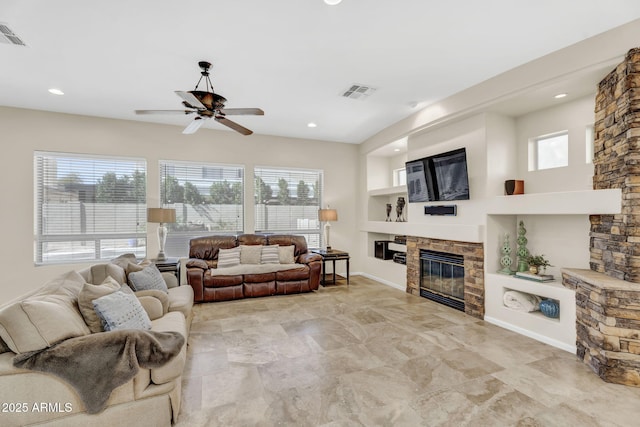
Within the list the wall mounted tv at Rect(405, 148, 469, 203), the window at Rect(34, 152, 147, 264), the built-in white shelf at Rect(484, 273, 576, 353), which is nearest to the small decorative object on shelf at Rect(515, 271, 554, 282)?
the built-in white shelf at Rect(484, 273, 576, 353)

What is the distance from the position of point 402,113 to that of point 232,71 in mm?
2786

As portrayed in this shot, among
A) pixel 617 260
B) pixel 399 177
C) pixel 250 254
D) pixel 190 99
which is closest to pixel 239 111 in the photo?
pixel 190 99

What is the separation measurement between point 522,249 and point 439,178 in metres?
1.45

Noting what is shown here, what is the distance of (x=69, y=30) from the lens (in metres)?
2.63

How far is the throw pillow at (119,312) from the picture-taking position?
2.02 meters

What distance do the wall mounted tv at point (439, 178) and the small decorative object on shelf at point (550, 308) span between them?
1.51 metres

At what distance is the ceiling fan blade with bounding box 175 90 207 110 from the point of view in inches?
107

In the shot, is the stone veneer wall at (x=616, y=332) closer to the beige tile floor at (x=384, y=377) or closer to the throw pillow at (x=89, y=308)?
the beige tile floor at (x=384, y=377)

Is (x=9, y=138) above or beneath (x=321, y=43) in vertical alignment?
beneath

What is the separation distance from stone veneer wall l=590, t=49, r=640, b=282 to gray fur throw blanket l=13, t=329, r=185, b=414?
3770 millimetres

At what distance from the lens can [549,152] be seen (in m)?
3.73

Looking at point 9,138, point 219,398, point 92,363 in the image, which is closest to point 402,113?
point 219,398

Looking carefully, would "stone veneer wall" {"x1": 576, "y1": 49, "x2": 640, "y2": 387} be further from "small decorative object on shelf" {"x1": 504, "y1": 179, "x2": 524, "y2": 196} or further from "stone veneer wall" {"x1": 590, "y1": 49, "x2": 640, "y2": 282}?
"small decorative object on shelf" {"x1": 504, "y1": 179, "x2": 524, "y2": 196}

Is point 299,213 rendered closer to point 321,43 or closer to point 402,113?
point 402,113
